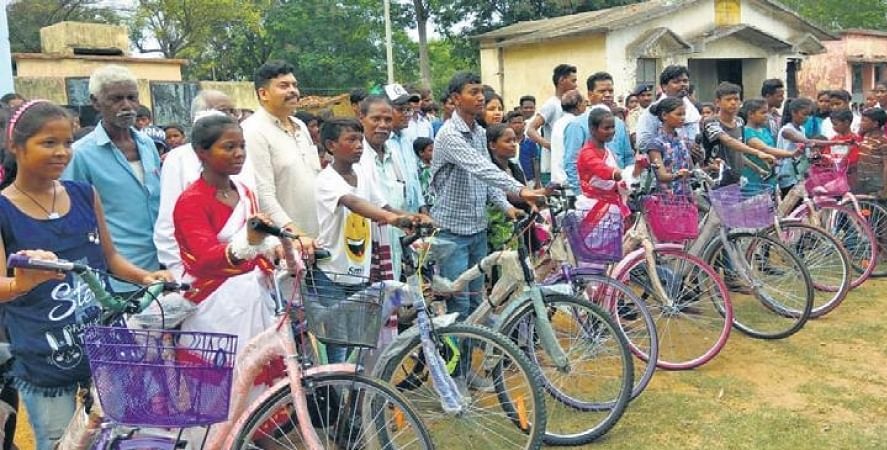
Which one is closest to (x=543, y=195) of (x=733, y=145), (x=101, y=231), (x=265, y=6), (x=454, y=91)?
(x=454, y=91)

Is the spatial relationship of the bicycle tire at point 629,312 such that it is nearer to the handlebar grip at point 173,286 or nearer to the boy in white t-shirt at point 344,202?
the boy in white t-shirt at point 344,202

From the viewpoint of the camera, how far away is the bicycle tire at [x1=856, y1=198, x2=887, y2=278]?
680 cm

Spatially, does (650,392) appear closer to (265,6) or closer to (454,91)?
(454,91)

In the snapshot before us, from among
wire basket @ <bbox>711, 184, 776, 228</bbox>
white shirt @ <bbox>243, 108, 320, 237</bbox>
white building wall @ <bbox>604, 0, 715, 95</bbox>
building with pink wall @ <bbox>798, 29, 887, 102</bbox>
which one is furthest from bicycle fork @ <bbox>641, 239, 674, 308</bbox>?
building with pink wall @ <bbox>798, 29, 887, 102</bbox>

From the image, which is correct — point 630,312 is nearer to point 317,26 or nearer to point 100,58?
point 100,58

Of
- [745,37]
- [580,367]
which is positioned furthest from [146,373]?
[745,37]

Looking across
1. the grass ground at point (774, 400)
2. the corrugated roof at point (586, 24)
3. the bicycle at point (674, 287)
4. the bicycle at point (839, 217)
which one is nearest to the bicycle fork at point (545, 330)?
the grass ground at point (774, 400)

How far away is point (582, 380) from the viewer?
403 centimetres

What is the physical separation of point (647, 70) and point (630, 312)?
17.4m

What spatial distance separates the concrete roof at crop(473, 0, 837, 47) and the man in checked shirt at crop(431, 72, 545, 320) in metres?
15.9

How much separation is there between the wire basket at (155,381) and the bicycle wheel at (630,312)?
7.30ft

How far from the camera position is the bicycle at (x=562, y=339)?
12.6 ft

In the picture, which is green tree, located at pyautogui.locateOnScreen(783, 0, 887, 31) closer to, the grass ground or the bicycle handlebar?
the grass ground

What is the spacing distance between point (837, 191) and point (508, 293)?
3685 mm
